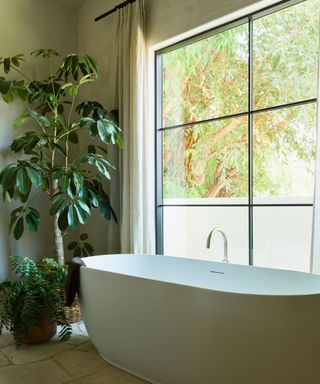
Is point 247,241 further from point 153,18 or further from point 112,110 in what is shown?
point 153,18

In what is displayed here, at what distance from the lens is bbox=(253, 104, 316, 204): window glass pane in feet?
7.61

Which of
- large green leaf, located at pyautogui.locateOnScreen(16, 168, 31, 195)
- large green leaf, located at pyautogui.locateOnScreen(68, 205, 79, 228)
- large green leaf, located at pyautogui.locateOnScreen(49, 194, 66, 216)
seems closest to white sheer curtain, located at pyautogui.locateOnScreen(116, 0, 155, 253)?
large green leaf, located at pyautogui.locateOnScreen(68, 205, 79, 228)

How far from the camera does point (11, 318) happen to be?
228 centimetres

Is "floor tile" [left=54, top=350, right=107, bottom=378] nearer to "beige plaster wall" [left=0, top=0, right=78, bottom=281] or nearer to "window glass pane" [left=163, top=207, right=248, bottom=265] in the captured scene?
"window glass pane" [left=163, top=207, right=248, bottom=265]

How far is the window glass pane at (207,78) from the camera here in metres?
2.67

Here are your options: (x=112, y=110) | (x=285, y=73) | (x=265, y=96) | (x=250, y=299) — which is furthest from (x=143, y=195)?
(x=250, y=299)

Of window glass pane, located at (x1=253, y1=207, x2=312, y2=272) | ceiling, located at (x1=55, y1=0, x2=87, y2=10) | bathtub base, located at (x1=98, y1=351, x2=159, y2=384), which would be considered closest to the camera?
bathtub base, located at (x1=98, y1=351, x2=159, y2=384)

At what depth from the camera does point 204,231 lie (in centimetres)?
291

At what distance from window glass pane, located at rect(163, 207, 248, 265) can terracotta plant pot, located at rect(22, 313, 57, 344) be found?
3.66 ft

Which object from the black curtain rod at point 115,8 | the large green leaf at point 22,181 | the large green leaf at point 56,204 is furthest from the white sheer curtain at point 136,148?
the large green leaf at point 22,181

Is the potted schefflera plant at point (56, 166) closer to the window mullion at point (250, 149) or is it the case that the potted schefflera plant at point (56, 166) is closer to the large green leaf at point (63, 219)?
the large green leaf at point (63, 219)

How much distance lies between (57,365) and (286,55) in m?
2.46

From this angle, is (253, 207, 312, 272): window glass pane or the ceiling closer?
(253, 207, 312, 272): window glass pane

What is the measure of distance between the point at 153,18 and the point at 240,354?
262 cm
